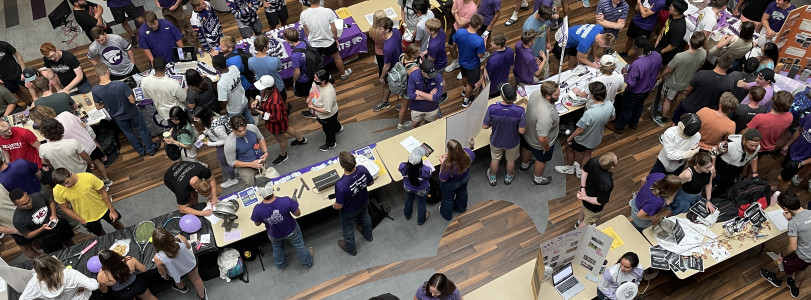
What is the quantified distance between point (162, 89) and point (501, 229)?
452cm

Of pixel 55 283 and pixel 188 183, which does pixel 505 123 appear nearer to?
pixel 188 183

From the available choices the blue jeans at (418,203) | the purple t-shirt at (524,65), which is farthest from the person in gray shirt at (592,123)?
the blue jeans at (418,203)

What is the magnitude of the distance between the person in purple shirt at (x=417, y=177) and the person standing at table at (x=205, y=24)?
383 centimetres

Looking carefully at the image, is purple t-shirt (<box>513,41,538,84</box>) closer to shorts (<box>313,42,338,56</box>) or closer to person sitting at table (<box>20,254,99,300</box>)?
shorts (<box>313,42,338,56</box>)

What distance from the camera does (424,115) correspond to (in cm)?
775

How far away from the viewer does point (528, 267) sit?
5.72m

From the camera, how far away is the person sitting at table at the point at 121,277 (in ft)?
18.0

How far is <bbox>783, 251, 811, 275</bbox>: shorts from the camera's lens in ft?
19.7

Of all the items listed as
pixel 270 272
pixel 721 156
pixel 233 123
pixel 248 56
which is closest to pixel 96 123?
pixel 248 56

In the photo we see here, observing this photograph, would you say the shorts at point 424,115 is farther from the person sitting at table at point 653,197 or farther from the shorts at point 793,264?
the shorts at point 793,264

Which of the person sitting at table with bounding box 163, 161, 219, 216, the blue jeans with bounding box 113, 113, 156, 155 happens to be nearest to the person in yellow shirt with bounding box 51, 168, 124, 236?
the person sitting at table with bounding box 163, 161, 219, 216

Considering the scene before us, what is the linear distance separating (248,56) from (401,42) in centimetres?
212

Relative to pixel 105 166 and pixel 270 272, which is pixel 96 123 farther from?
pixel 270 272

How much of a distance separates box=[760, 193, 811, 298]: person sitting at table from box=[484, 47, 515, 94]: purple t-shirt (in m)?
3.40
